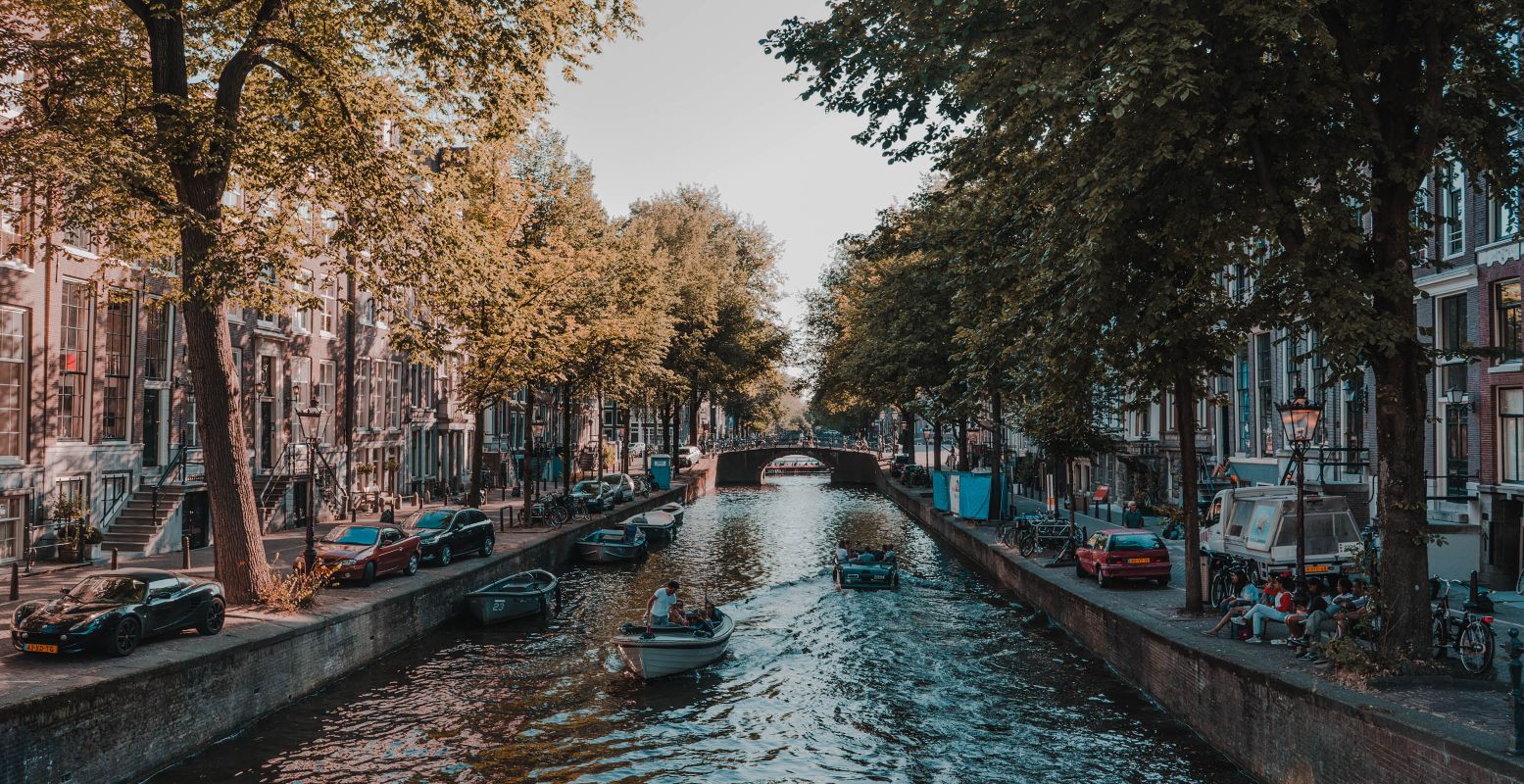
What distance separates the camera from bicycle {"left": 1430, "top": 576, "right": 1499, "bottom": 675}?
46.5 ft

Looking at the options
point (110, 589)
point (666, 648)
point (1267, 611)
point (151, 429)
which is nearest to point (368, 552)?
point (110, 589)

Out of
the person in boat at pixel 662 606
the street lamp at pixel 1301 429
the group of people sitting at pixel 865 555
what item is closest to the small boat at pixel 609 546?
the group of people sitting at pixel 865 555

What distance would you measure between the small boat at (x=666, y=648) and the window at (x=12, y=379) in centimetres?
1555

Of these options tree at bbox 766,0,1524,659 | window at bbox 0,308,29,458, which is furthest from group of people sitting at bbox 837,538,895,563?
window at bbox 0,308,29,458

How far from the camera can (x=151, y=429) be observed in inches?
1195

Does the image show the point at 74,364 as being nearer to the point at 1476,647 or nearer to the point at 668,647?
the point at 668,647

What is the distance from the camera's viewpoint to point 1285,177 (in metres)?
14.9

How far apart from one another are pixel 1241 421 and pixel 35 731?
126 ft

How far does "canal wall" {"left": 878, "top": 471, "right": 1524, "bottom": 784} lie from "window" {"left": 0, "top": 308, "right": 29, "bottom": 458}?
25.1m

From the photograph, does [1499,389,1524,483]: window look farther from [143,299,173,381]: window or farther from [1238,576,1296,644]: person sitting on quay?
[143,299,173,381]: window

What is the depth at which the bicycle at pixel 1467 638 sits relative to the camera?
1416cm

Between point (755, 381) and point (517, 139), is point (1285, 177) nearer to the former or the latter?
point (517, 139)

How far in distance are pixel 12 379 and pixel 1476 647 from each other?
29929mm

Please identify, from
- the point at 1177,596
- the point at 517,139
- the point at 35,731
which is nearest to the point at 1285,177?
the point at 1177,596
